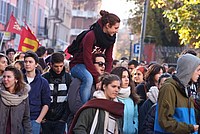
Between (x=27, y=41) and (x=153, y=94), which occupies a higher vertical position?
(x=27, y=41)

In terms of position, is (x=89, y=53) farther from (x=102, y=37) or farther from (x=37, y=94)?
(x=37, y=94)

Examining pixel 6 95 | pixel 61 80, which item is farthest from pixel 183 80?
pixel 61 80

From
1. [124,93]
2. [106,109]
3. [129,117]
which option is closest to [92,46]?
[124,93]

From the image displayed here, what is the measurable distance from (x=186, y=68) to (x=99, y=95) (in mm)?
1134

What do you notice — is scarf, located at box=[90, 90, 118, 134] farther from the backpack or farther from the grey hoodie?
the backpack

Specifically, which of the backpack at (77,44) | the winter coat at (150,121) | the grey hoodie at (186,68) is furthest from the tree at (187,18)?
the grey hoodie at (186,68)

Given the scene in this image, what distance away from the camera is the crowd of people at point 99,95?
752cm

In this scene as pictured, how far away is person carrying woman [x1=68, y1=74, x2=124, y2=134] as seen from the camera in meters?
7.77

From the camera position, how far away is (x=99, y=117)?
308 inches

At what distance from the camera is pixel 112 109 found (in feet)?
25.9

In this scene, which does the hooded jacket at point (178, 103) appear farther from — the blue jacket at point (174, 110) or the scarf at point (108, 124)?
the scarf at point (108, 124)

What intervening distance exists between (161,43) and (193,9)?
23.2 metres

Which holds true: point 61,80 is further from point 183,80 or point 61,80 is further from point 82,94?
point 183,80

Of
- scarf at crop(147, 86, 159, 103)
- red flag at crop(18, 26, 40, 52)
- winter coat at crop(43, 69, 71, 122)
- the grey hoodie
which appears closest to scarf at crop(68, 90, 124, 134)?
the grey hoodie
